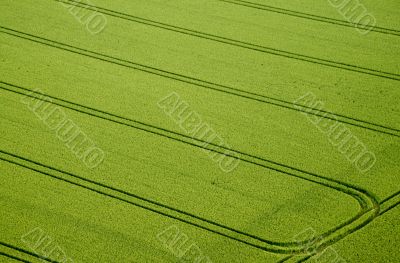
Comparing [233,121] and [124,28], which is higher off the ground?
[124,28]

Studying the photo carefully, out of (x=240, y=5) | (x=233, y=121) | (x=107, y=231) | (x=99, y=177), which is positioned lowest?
(x=107, y=231)

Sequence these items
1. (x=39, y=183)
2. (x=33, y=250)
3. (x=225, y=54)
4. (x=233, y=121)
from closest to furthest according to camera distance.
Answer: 1. (x=33, y=250)
2. (x=39, y=183)
3. (x=233, y=121)
4. (x=225, y=54)

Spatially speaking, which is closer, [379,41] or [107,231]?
[107,231]

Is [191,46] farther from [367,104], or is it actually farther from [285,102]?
[367,104]

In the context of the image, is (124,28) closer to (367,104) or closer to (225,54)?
(225,54)

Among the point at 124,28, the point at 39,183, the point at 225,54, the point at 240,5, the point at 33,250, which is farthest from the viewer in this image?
the point at 240,5

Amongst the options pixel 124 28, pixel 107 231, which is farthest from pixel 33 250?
pixel 124 28
